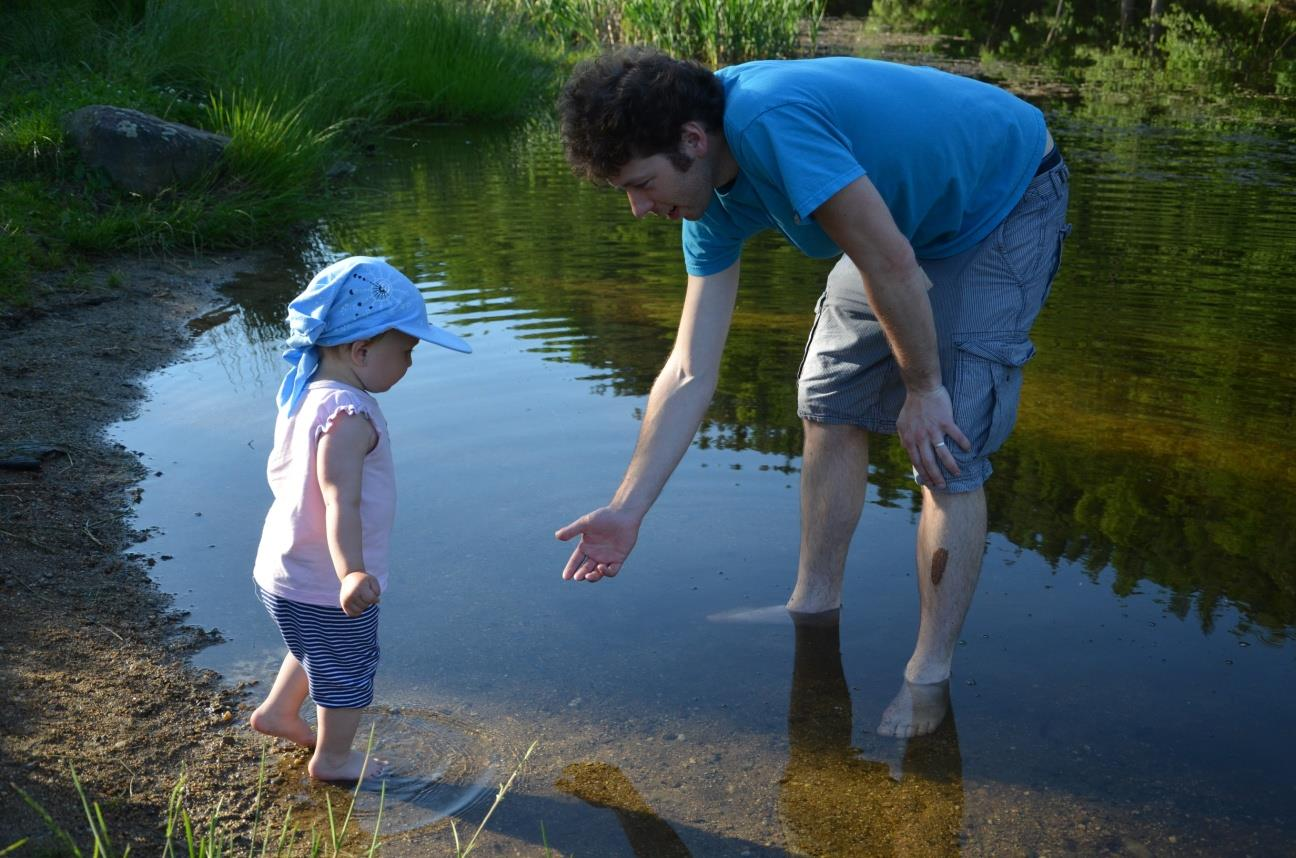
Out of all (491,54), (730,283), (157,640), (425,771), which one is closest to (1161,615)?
(730,283)

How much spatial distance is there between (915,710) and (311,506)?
1528mm

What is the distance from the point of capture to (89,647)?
3.40m

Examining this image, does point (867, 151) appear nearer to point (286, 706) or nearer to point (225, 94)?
point (286, 706)

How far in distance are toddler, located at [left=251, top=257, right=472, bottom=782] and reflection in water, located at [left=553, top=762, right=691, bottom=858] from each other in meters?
0.52

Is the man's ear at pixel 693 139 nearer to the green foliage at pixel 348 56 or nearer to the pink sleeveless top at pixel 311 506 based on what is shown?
the pink sleeveless top at pixel 311 506

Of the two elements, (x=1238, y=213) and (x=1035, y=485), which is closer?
(x=1035, y=485)

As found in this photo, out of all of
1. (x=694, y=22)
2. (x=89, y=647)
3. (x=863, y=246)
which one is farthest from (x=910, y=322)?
(x=694, y=22)

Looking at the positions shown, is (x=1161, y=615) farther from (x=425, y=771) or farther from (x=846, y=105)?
(x=425, y=771)

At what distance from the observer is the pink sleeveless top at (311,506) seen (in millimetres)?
2705

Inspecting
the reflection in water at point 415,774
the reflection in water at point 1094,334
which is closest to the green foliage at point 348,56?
the reflection in water at point 1094,334

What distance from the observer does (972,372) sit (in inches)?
121

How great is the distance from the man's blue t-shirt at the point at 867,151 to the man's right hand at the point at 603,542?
66 centimetres

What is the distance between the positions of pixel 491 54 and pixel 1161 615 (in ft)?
45.2

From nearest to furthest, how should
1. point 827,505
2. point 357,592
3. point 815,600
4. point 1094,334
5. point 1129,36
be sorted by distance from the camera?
point 357,592
point 827,505
point 815,600
point 1094,334
point 1129,36
